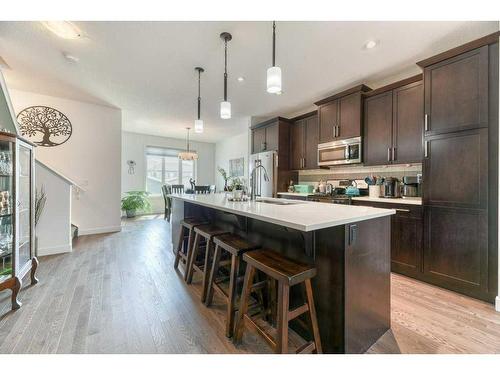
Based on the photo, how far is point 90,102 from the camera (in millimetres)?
4129

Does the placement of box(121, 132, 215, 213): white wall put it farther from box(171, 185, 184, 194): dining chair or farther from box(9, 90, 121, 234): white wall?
box(9, 90, 121, 234): white wall

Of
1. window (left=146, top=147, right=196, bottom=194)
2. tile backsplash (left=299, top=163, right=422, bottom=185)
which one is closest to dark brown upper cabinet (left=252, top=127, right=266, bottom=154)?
tile backsplash (left=299, top=163, right=422, bottom=185)

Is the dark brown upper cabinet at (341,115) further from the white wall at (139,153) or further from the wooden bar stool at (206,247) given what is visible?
the white wall at (139,153)

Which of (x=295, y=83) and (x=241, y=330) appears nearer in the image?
(x=241, y=330)

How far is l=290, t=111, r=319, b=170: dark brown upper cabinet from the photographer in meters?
4.00

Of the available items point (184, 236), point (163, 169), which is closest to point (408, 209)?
point (184, 236)

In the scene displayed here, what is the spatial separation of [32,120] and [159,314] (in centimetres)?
426

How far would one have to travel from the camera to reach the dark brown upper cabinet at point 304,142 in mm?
4004

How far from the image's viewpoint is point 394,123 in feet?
9.22

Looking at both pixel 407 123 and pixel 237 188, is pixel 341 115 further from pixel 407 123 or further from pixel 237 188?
pixel 237 188

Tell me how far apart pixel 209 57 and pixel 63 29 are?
1403 millimetres
